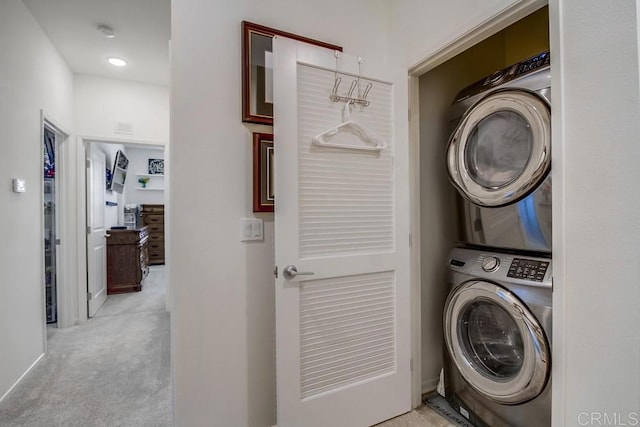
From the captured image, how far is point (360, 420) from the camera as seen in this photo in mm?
1598

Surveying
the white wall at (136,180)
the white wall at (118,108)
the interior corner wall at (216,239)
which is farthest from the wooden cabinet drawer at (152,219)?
the interior corner wall at (216,239)

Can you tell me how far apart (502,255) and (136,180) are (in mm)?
7128

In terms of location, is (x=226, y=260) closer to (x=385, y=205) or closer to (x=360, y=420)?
(x=385, y=205)

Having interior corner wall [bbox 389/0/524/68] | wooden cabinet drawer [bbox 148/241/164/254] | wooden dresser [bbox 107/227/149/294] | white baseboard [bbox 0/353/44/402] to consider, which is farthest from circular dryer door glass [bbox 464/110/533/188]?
wooden cabinet drawer [bbox 148/241/164/254]

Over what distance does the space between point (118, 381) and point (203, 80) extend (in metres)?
2.18

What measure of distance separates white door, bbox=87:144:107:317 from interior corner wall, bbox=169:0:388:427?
269cm

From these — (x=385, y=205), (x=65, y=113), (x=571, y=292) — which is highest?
(x=65, y=113)

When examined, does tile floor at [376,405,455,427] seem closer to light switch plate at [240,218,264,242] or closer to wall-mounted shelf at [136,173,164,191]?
light switch plate at [240,218,264,242]

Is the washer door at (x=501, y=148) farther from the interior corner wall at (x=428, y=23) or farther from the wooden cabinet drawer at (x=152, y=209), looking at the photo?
the wooden cabinet drawer at (x=152, y=209)

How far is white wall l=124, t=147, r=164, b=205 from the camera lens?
6461 millimetres

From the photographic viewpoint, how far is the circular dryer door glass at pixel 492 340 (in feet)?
4.78

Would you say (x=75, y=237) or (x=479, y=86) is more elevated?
(x=479, y=86)

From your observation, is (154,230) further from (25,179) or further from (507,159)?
(507,159)

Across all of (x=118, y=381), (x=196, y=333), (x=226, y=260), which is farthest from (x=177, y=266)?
(x=118, y=381)
